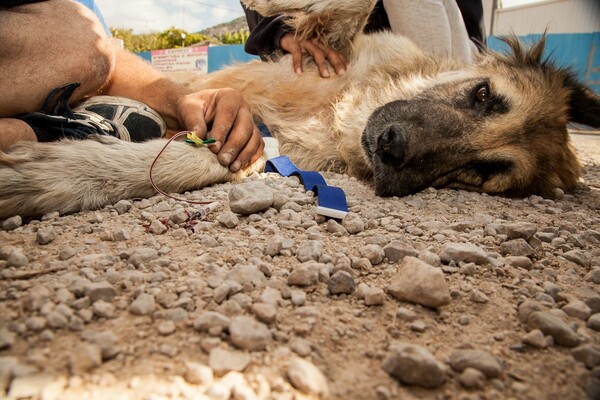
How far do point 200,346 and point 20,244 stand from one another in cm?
99

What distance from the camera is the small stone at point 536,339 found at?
3.66ft

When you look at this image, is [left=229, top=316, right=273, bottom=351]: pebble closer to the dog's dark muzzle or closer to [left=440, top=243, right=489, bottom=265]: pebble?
[left=440, top=243, right=489, bottom=265]: pebble

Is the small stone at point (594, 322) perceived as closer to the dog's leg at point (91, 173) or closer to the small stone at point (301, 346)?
the small stone at point (301, 346)

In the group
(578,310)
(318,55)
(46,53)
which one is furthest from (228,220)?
(318,55)

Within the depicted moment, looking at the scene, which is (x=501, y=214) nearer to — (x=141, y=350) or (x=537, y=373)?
(x=537, y=373)

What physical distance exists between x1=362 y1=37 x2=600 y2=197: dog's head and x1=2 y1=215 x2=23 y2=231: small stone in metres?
1.97

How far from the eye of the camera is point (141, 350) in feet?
3.28

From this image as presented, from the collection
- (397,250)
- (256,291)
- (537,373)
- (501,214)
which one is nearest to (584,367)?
(537,373)

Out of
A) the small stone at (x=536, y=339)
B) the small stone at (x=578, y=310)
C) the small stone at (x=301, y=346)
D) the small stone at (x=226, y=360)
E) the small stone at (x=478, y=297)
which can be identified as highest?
the small stone at (x=226, y=360)

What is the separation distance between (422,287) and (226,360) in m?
0.66

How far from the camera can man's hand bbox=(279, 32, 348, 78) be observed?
12.1 feet

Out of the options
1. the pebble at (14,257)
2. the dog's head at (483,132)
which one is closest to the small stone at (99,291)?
the pebble at (14,257)

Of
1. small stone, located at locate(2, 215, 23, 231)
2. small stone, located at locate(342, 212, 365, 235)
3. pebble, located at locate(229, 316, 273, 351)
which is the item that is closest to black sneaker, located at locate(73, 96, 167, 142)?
small stone, located at locate(2, 215, 23, 231)

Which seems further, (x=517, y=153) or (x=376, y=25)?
(x=376, y=25)
